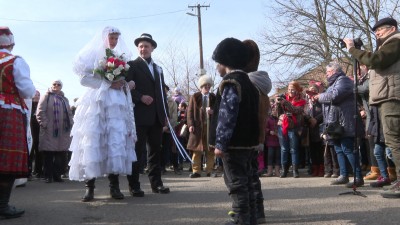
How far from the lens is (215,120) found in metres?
4.40

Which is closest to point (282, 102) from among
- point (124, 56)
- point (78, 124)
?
point (124, 56)

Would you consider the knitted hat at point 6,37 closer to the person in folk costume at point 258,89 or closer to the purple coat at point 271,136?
the person in folk costume at point 258,89

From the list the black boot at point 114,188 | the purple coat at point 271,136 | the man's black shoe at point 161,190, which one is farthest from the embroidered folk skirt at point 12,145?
the purple coat at point 271,136

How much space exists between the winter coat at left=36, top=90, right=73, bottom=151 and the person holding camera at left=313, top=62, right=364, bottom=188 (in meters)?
5.57

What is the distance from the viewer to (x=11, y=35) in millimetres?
5301

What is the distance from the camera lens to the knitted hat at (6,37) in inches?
205

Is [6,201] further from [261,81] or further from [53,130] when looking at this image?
[53,130]

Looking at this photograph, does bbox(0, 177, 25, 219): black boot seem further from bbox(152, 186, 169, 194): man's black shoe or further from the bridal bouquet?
bbox(152, 186, 169, 194): man's black shoe

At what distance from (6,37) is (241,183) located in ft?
10.7

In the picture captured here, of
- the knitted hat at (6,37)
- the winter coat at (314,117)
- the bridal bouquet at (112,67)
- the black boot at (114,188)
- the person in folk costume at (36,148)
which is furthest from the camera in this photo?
the person in folk costume at (36,148)

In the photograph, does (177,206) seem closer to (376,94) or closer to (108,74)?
(108,74)

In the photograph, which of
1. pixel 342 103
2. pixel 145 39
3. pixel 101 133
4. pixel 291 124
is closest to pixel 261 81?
pixel 101 133

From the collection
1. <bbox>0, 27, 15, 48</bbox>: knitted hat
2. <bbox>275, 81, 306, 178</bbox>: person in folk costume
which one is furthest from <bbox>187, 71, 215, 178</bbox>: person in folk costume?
<bbox>0, 27, 15, 48</bbox>: knitted hat

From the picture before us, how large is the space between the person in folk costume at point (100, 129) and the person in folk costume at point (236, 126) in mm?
1980
